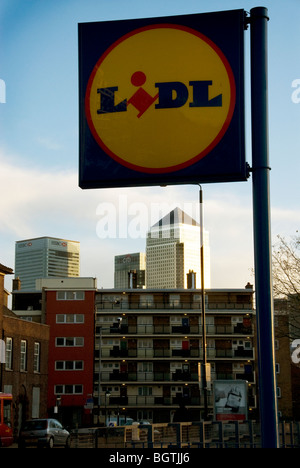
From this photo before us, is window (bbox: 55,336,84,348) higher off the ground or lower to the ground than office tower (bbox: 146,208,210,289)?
lower

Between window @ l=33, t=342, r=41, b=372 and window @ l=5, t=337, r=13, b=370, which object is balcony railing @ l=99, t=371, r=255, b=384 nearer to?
window @ l=33, t=342, r=41, b=372

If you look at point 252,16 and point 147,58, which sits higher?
point 252,16

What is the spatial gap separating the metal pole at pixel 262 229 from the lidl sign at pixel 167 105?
12cm

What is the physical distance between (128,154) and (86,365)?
3077 inches

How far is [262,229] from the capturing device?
14.0ft

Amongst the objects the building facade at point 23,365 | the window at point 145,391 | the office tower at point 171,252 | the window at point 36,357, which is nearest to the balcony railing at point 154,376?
the window at point 145,391

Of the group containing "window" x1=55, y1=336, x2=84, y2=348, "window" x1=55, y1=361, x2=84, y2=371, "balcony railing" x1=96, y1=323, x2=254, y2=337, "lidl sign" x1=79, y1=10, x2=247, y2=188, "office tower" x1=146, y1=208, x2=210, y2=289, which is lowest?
"window" x1=55, y1=361, x2=84, y2=371

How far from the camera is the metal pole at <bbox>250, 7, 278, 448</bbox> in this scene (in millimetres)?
4074

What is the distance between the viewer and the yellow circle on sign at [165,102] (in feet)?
14.2

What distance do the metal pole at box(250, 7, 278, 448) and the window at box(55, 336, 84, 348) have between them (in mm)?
78754

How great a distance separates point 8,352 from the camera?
51.9m

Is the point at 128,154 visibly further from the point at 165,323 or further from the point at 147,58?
the point at 165,323

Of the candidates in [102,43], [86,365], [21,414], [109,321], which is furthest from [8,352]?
[102,43]

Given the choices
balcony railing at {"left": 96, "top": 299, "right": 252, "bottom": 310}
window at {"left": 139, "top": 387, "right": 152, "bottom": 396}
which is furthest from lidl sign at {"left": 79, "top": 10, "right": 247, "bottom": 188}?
balcony railing at {"left": 96, "top": 299, "right": 252, "bottom": 310}
